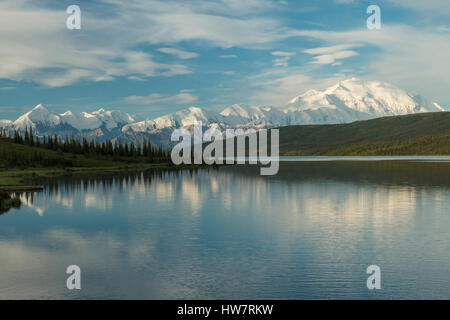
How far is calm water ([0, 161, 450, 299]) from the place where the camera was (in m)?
26.8

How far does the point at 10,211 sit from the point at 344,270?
4731cm

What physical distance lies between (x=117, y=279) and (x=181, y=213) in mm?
30089

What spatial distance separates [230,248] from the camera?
3731cm

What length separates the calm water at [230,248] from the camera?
87.8 ft

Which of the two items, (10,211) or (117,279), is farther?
(10,211)

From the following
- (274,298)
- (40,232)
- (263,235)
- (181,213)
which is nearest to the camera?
(274,298)

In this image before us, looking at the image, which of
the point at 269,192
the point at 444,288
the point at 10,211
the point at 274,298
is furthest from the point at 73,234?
the point at 269,192

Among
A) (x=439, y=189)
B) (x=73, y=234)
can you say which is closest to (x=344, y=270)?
(x=73, y=234)

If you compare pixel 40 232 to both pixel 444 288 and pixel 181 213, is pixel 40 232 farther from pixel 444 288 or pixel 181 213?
pixel 444 288

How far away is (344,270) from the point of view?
3027cm

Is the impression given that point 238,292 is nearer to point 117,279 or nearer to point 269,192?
point 117,279

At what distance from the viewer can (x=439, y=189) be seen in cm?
8431
